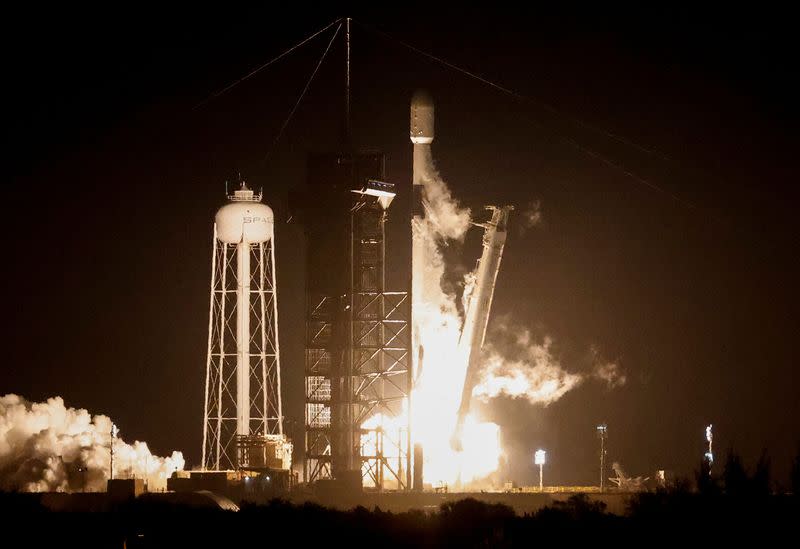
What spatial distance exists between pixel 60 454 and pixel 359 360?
43.5 feet

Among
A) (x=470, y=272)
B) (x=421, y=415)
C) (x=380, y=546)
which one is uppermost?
(x=470, y=272)

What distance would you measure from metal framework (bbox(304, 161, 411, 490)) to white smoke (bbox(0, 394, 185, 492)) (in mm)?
8285

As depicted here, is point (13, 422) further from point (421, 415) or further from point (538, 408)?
point (538, 408)

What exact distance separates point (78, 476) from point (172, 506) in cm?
1392

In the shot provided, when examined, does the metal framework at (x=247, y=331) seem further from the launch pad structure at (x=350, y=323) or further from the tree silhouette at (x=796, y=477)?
the tree silhouette at (x=796, y=477)

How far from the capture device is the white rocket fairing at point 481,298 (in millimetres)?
80000

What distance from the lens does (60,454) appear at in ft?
276

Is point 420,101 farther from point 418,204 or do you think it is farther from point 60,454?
point 60,454

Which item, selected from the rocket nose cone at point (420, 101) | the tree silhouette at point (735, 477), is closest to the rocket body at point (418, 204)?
the rocket nose cone at point (420, 101)

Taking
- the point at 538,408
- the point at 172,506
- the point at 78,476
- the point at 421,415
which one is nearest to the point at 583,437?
the point at 538,408

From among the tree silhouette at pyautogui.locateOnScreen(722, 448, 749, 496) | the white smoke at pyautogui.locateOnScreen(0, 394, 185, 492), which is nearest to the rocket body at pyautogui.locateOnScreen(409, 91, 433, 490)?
the white smoke at pyautogui.locateOnScreen(0, 394, 185, 492)

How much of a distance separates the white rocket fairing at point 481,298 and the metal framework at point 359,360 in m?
2.37

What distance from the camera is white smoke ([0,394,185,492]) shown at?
274 ft

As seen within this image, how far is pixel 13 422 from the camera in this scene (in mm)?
85938
